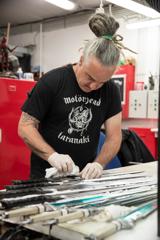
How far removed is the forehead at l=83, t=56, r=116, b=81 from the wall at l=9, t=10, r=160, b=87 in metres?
3.61

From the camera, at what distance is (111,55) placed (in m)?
1.42

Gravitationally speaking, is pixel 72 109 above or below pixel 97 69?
below

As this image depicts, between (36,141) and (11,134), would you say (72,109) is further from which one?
(11,134)

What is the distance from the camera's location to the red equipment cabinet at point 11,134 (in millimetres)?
2896

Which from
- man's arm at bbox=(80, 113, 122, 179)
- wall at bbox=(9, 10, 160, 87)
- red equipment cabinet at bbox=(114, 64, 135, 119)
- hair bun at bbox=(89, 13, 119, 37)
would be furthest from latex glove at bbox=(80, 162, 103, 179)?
wall at bbox=(9, 10, 160, 87)

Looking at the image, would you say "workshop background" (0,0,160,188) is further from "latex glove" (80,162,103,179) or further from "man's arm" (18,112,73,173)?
"latex glove" (80,162,103,179)

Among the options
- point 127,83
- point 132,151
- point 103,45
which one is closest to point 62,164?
point 103,45

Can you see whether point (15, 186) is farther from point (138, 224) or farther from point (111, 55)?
point (111, 55)

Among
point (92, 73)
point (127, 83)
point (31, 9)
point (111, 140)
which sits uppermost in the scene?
point (31, 9)

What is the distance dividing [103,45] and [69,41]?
461 cm

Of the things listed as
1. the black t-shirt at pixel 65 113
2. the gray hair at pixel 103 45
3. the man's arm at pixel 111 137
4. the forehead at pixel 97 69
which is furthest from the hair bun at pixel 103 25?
the man's arm at pixel 111 137

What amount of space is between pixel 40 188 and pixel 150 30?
4.52 m

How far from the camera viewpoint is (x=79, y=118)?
1.60 meters

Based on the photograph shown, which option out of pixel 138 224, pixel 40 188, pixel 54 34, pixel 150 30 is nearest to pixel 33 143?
pixel 40 188
